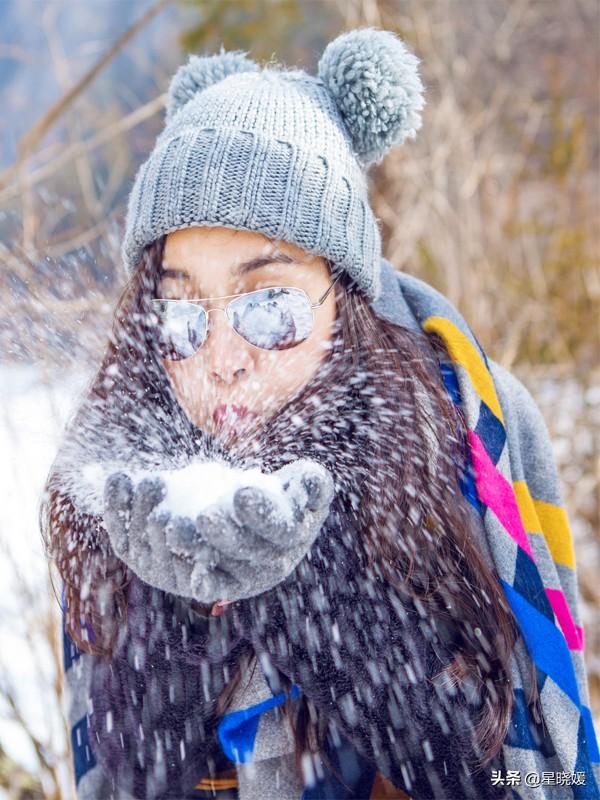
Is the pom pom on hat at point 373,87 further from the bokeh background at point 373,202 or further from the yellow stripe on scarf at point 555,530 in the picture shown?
the yellow stripe on scarf at point 555,530

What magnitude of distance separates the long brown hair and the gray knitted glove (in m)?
0.26

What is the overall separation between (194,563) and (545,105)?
4.77m

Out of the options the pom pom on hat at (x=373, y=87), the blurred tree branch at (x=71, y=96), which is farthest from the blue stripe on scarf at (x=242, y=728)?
the blurred tree branch at (x=71, y=96)

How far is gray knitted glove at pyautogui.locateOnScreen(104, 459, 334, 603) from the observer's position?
3.39ft

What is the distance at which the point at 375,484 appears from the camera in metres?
1.37

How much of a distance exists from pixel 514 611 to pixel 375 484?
374mm

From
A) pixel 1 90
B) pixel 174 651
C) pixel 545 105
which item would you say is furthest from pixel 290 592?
pixel 545 105

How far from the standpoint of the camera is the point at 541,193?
5152mm

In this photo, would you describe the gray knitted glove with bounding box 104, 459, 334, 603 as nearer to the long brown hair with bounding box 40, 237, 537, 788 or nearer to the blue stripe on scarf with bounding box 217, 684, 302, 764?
the long brown hair with bounding box 40, 237, 537, 788

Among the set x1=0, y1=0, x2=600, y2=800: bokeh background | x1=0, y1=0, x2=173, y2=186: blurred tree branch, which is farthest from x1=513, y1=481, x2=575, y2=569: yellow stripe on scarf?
x1=0, y1=0, x2=173, y2=186: blurred tree branch

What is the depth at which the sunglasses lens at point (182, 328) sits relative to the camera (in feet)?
4.34

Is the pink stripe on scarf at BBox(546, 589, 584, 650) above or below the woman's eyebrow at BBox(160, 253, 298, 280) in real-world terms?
below

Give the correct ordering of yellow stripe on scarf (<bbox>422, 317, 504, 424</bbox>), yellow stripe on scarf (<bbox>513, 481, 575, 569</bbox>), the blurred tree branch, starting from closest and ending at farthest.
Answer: yellow stripe on scarf (<bbox>422, 317, 504, 424</bbox>), yellow stripe on scarf (<bbox>513, 481, 575, 569</bbox>), the blurred tree branch

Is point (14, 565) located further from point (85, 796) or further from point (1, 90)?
point (1, 90)
